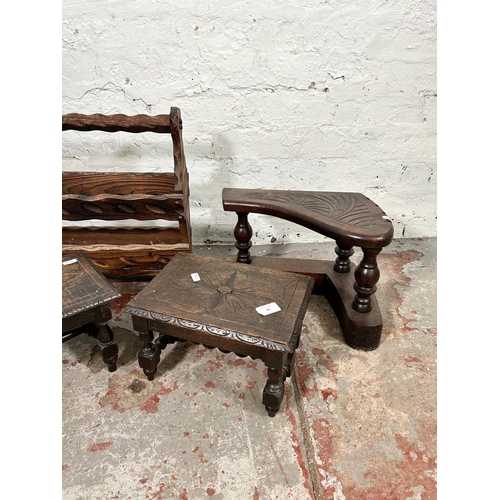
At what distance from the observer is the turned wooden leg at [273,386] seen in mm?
1484

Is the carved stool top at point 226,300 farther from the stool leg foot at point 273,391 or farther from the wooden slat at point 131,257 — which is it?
the wooden slat at point 131,257

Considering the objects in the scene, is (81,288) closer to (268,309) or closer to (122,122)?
(268,309)

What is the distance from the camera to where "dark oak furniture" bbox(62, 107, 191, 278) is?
212 cm

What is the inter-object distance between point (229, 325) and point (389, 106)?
6.30 feet

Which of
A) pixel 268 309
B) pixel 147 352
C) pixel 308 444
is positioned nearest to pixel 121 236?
pixel 147 352

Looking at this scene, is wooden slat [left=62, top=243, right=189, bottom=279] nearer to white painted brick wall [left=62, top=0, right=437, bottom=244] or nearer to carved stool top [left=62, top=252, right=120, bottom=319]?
carved stool top [left=62, top=252, right=120, bottom=319]

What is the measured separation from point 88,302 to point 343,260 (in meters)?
1.43

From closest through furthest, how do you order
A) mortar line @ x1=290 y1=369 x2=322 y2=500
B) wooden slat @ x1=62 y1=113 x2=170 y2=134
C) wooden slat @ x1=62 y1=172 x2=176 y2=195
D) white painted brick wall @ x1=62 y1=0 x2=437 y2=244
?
mortar line @ x1=290 y1=369 x2=322 y2=500
wooden slat @ x1=62 y1=113 x2=170 y2=134
white painted brick wall @ x1=62 y1=0 x2=437 y2=244
wooden slat @ x1=62 y1=172 x2=176 y2=195

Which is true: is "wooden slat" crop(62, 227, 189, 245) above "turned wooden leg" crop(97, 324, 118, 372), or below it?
above

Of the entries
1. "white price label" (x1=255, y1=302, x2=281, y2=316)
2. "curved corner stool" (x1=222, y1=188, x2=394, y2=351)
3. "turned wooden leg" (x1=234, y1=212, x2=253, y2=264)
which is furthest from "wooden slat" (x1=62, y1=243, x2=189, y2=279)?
"white price label" (x1=255, y1=302, x2=281, y2=316)

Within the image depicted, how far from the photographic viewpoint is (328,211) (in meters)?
1.98

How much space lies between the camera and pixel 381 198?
113 inches

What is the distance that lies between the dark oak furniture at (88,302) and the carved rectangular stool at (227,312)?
0.52 feet

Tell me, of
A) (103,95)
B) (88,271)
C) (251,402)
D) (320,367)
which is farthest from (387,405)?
(103,95)
